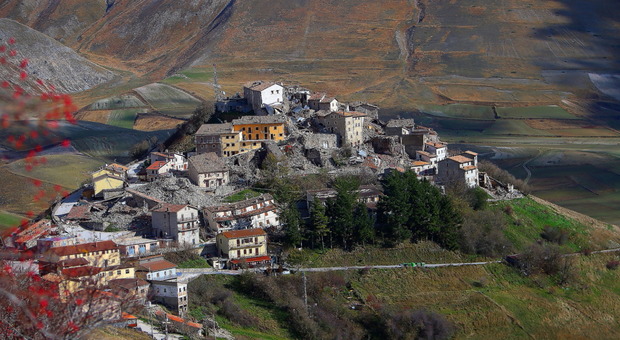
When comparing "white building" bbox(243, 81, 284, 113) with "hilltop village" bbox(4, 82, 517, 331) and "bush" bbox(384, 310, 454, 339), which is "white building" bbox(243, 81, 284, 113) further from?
"bush" bbox(384, 310, 454, 339)

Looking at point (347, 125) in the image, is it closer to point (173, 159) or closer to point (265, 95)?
point (265, 95)

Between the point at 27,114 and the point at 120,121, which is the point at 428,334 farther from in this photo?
the point at 120,121

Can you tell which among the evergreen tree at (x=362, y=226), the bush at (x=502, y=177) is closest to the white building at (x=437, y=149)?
the bush at (x=502, y=177)

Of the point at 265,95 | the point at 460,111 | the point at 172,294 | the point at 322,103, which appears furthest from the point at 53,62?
the point at 172,294

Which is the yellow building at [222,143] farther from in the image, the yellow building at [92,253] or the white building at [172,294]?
the white building at [172,294]

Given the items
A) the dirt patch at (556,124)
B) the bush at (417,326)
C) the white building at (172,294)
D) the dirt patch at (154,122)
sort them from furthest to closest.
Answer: the dirt patch at (556,124) → the dirt patch at (154,122) → the bush at (417,326) → the white building at (172,294)

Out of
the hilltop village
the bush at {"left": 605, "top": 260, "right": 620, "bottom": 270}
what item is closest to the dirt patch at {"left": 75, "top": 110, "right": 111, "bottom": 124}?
the hilltop village
